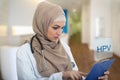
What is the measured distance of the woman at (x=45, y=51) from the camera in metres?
1.51

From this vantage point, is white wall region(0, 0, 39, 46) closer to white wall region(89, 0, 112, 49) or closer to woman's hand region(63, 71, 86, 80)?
woman's hand region(63, 71, 86, 80)

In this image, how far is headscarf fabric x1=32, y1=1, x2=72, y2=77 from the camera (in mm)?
1517

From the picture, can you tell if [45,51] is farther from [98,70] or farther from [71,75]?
[98,70]

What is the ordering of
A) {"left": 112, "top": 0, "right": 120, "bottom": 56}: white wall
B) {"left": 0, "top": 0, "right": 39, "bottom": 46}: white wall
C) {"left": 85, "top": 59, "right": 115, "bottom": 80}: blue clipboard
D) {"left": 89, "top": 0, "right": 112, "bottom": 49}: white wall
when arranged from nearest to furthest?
{"left": 85, "top": 59, "right": 115, "bottom": 80}: blue clipboard → {"left": 0, "top": 0, "right": 39, "bottom": 46}: white wall → {"left": 112, "top": 0, "right": 120, "bottom": 56}: white wall → {"left": 89, "top": 0, "right": 112, "bottom": 49}: white wall

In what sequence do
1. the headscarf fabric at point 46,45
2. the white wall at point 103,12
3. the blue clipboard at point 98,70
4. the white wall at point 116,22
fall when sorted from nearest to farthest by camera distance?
the blue clipboard at point 98,70 < the headscarf fabric at point 46,45 < the white wall at point 116,22 < the white wall at point 103,12

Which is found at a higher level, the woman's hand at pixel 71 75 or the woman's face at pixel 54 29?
the woman's face at pixel 54 29

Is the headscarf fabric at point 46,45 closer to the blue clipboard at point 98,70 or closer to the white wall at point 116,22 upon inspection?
the blue clipboard at point 98,70

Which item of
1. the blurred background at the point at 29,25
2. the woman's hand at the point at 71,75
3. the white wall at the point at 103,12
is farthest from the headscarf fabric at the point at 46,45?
the white wall at the point at 103,12

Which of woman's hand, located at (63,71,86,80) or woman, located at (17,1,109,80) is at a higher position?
woman, located at (17,1,109,80)

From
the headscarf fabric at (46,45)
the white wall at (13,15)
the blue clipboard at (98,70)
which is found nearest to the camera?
the blue clipboard at (98,70)

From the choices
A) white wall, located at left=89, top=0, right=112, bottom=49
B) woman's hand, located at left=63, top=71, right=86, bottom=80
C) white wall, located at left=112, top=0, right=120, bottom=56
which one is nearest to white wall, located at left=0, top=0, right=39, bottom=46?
white wall, located at left=112, top=0, right=120, bottom=56

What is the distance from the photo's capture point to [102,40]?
6.57ft

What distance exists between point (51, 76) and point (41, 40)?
28 cm

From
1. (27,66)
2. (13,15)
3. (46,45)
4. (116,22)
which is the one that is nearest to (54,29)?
(46,45)
